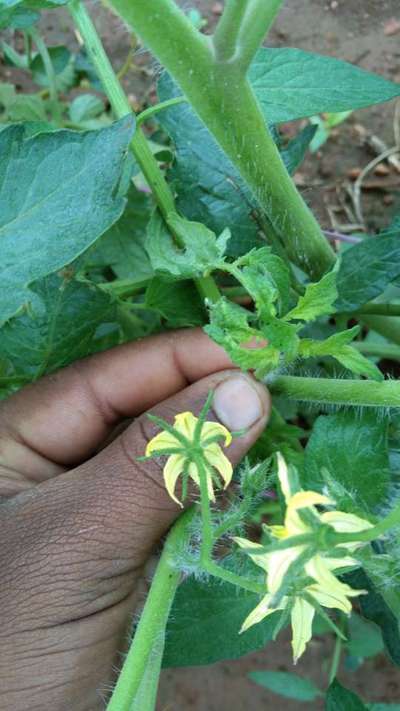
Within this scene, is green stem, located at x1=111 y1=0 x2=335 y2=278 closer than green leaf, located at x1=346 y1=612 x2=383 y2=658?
Yes

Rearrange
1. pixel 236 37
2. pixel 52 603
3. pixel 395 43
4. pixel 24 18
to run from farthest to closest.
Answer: pixel 395 43
pixel 24 18
pixel 52 603
pixel 236 37

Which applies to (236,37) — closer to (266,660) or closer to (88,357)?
(88,357)

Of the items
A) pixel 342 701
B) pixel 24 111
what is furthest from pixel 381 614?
pixel 24 111

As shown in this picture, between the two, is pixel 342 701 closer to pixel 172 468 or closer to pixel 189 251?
pixel 172 468

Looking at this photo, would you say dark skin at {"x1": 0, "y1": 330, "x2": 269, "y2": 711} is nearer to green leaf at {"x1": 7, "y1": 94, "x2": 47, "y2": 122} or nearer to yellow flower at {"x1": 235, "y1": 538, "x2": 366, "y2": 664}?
yellow flower at {"x1": 235, "y1": 538, "x2": 366, "y2": 664}

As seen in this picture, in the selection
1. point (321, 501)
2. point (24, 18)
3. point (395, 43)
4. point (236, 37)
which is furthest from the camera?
point (395, 43)

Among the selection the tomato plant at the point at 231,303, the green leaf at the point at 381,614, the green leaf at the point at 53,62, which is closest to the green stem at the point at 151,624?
the tomato plant at the point at 231,303

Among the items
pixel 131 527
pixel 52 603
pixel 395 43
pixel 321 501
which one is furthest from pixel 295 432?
pixel 395 43

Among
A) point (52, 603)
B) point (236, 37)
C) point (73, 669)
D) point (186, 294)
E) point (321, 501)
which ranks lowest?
point (73, 669)

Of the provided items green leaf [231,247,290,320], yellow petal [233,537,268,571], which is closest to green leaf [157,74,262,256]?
green leaf [231,247,290,320]
